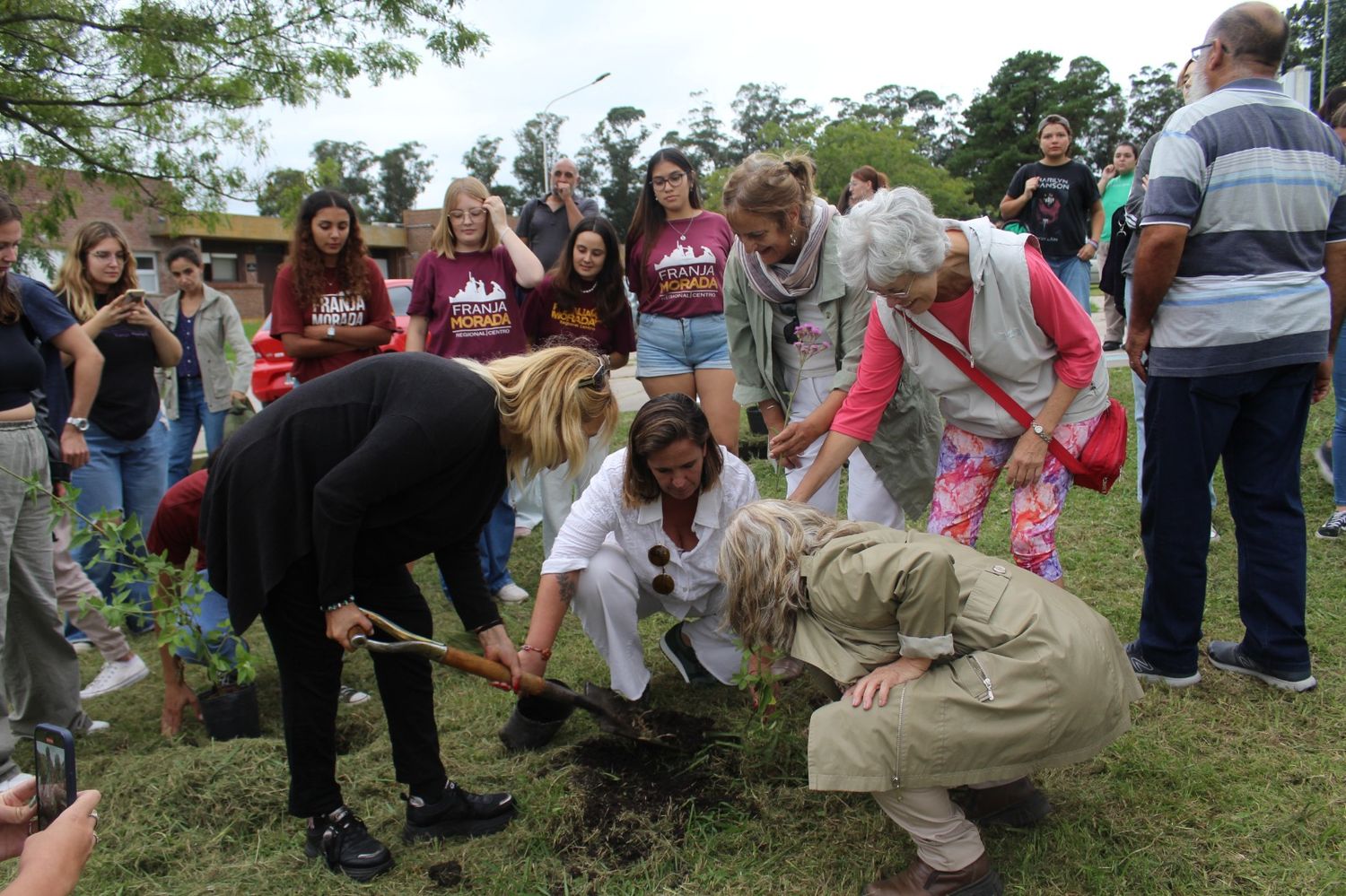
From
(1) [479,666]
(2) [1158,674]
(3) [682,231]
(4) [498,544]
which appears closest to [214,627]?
(4) [498,544]

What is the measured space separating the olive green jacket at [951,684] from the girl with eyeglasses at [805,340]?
46.4 inches

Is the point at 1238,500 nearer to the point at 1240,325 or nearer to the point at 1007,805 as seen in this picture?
the point at 1240,325

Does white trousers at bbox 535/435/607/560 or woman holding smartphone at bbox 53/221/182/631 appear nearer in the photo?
woman holding smartphone at bbox 53/221/182/631

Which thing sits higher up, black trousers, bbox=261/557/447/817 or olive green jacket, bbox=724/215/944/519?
olive green jacket, bbox=724/215/944/519

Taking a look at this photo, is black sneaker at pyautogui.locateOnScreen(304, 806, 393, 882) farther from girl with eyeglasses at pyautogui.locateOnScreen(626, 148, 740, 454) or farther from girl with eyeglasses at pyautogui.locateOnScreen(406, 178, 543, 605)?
girl with eyeglasses at pyautogui.locateOnScreen(626, 148, 740, 454)

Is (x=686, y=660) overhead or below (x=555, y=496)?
below

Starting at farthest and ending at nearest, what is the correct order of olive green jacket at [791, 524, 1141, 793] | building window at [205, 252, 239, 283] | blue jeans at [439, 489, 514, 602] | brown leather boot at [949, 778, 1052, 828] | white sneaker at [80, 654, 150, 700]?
building window at [205, 252, 239, 283], blue jeans at [439, 489, 514, 602], white sneaker at [80, 654, 150, 700], brown leather boot at [949, 778, 1052, 828], olive green jacket at [791, 524, 1141, 793]

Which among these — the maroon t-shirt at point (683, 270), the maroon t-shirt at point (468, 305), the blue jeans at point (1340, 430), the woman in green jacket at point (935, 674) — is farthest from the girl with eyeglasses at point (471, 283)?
the blue jeans at point (1340, 430)

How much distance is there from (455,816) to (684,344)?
2.46m

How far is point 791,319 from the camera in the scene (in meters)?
3.59

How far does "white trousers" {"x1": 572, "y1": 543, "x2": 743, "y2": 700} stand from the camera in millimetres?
3213

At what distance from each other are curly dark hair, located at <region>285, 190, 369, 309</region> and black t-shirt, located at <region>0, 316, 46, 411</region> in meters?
1.20

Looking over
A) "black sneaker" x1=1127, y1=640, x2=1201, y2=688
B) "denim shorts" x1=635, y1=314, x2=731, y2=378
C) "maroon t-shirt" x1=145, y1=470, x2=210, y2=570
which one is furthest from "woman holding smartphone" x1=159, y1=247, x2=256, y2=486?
"black sneaker" x1=1127, y1=640, x2=1201, y2=688

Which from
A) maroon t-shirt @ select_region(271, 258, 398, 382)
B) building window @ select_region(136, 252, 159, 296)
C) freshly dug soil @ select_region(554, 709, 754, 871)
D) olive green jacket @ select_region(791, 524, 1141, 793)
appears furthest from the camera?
building window @ select_region(136, 252, 159, 296)
